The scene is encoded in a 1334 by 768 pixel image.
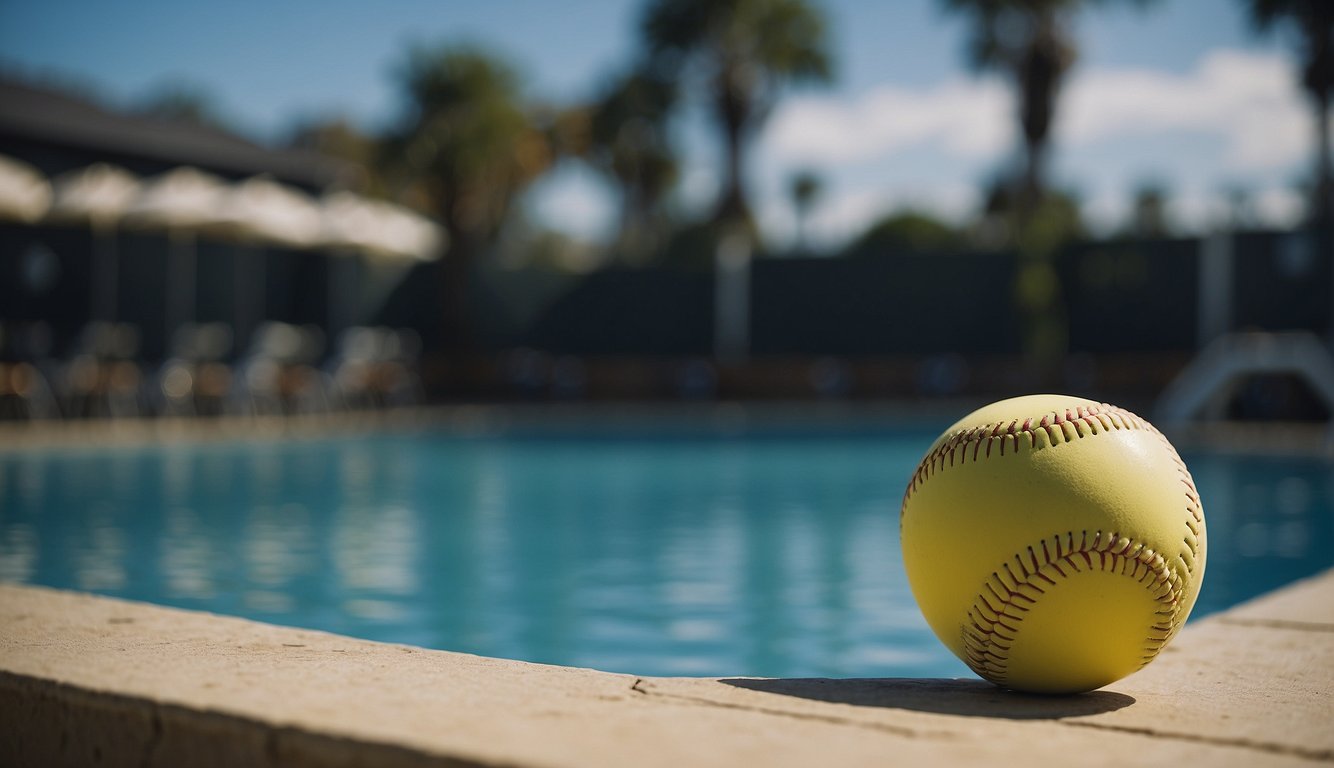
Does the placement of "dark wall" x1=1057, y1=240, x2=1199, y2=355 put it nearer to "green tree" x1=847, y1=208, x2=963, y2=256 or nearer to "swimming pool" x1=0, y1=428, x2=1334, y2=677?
"swimming pool" x1=0, y1=428, x2=1334, y2=677

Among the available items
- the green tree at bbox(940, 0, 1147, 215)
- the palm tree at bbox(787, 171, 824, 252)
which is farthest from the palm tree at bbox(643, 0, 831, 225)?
the palm tree at bbox(787, 171, 824, 252)

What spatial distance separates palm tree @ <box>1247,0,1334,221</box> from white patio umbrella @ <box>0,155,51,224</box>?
68.7 feet

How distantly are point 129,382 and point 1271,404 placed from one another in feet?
52.6

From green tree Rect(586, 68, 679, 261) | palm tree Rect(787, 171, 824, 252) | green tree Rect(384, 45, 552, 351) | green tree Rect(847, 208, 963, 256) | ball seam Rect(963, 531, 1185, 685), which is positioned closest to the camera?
ball seam Rect(963, 531, 1185, 685)

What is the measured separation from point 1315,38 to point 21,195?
21.9 m

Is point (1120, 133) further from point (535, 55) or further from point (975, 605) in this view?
point (975, 605)

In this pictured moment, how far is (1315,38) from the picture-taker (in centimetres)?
2356

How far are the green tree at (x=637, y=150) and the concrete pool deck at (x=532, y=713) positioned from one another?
26.4 m

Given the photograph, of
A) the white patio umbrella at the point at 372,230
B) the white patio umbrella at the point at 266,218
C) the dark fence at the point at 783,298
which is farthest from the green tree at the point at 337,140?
the white patio umbrella at the point at 266,218

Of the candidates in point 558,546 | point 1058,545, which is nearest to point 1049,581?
point 1058,545

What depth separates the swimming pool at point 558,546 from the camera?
5.14m

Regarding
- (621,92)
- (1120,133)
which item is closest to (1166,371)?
(1120,133)

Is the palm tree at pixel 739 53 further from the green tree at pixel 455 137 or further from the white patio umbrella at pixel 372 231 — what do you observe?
the white patio umbrella at pixel 372 231

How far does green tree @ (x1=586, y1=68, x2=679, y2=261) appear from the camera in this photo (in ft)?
93.8
